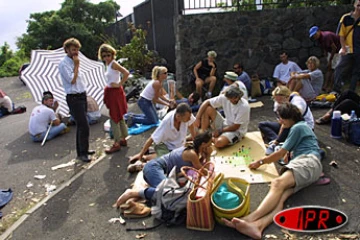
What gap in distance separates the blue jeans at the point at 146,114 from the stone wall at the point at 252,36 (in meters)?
2.85

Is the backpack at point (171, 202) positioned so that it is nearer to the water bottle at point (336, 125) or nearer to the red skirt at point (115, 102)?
the red skirt at point (115, 102)

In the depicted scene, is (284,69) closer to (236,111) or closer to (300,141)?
(236,111)

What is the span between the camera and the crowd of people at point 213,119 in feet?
12.7

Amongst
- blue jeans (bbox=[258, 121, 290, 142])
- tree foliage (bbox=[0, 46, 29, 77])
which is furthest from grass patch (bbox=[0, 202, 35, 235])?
tree foliage (bbox=[0, 46, 29, 77])

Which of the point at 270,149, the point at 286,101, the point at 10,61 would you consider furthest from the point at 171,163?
the point at 10,61

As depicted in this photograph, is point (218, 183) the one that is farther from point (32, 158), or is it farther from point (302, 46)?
point (302, 46)

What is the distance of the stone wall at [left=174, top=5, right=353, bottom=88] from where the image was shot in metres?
9.59

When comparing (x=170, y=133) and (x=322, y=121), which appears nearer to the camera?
(x=170, y=133)

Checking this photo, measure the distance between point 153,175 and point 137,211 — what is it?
0.46 metres

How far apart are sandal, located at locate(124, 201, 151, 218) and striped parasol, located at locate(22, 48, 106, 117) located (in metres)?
4.12

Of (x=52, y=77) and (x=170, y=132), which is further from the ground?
(x=52, y=77)

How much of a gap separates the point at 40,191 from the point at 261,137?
12.3 ft

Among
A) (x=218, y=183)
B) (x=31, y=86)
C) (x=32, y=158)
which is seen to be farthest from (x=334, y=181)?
(x=31, y=86)

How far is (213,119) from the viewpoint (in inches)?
236
